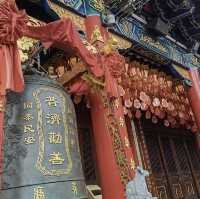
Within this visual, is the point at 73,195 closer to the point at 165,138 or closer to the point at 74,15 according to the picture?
the point at 74,15

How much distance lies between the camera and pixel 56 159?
228 centimetres

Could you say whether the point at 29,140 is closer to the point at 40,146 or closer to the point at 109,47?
the point at 40,146

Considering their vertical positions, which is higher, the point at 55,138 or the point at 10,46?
the point at 10,46

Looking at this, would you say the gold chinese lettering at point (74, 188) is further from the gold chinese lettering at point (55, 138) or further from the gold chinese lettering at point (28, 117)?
the gold chinese lettering at point (28, 117)

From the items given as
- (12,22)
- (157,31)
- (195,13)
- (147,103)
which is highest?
(195,13)

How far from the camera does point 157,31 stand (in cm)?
570

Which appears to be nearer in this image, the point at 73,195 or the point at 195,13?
the point at 73,195

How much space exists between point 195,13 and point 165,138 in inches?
123

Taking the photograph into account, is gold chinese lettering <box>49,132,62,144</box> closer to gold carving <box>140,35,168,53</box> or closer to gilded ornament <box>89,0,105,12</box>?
gilded ornament <box>89,0,105,12</box>

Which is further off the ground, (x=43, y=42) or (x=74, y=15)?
(x=74, y=15)

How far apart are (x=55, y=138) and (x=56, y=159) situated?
0.58ft

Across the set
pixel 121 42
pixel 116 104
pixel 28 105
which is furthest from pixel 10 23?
pixel 121 42

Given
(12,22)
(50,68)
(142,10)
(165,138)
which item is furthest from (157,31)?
(12,22)

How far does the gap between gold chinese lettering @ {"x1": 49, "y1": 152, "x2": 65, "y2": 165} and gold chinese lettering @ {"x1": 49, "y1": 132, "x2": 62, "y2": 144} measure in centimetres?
10
